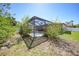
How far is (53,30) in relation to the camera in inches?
78.7

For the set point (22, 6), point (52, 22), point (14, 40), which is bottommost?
point (14, 40)

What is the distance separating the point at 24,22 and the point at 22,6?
18cm

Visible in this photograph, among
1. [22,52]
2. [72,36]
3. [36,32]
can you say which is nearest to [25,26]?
[36,32]

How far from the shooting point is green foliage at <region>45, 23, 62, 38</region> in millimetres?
1989

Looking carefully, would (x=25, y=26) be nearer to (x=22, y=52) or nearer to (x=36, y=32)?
(x=36, y=32)

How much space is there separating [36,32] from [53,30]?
19 centimetres

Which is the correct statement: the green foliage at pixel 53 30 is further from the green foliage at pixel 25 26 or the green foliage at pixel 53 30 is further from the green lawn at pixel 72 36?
the green foliage at pixel 25 26

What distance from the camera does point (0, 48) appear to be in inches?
77.4

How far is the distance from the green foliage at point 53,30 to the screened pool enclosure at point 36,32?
5 cm

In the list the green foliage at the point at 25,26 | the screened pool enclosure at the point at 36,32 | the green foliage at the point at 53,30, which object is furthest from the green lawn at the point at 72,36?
the green foliage at the point at 25,26

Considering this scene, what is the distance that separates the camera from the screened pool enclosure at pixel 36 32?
199 cm

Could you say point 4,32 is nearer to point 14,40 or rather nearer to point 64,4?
point 14,40

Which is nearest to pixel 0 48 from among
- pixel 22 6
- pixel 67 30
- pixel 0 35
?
pixel 0 35

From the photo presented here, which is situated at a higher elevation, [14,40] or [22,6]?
[22,6]
